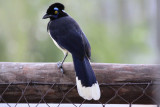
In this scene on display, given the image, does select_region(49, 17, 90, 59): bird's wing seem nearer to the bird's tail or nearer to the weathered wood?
the bird's tail

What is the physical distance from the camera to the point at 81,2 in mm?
11742

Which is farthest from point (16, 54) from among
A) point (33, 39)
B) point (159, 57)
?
point (159, 57)

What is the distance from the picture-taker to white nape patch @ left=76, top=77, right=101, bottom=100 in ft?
5.38

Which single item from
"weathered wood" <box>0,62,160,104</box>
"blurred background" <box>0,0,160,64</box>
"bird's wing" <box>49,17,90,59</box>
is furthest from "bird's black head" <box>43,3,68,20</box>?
"blurred background" <box>0,0,160,64</box>

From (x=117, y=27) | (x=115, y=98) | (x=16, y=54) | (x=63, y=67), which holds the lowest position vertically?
(x=117, y=27)

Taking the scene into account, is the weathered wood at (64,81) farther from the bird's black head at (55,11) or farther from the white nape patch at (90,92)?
the bird's black head at (55,11)

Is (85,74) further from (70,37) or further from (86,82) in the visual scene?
(70,37)

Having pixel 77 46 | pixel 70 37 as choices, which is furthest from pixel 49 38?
pixel 77 46

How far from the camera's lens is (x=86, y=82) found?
1.87 meters

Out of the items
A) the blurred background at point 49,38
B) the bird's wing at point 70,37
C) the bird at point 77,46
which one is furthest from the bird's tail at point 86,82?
the blurred background at point 49,38

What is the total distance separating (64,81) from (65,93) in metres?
0.06

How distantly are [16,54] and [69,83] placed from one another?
8.33 meters

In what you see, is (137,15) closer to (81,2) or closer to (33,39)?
(81,2)

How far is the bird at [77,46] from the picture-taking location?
1726 millimetres
